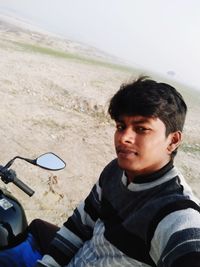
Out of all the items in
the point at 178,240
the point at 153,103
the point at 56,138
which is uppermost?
the point at 153,103

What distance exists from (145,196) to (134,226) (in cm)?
15

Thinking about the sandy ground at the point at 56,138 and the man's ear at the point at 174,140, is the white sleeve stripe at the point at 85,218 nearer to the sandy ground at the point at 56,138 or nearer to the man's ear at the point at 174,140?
the man's ear at the point at 174,140

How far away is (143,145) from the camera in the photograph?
1.70m

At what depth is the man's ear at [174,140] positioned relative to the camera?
Result: 5.71ft

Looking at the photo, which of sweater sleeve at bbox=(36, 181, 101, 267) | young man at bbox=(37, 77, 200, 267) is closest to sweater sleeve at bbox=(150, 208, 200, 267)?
young man at bbox=(37, 77, 200, 267)

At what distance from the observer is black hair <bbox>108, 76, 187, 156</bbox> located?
66.2 inches

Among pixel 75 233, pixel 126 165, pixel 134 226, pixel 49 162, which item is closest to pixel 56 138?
pixel 75 233

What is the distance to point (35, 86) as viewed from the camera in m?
10.7

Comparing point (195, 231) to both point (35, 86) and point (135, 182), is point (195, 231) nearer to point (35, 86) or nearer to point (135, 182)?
point (135, 182)

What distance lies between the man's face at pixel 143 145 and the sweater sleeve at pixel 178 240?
0.33 meters

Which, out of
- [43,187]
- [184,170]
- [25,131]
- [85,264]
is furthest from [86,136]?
[85,264]

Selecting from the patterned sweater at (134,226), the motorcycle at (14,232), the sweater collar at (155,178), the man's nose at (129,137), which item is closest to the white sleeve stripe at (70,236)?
the patterned sweater at (134,226)

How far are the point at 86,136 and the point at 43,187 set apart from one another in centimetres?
284

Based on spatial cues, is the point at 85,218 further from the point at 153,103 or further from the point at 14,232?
the point at 153,103
